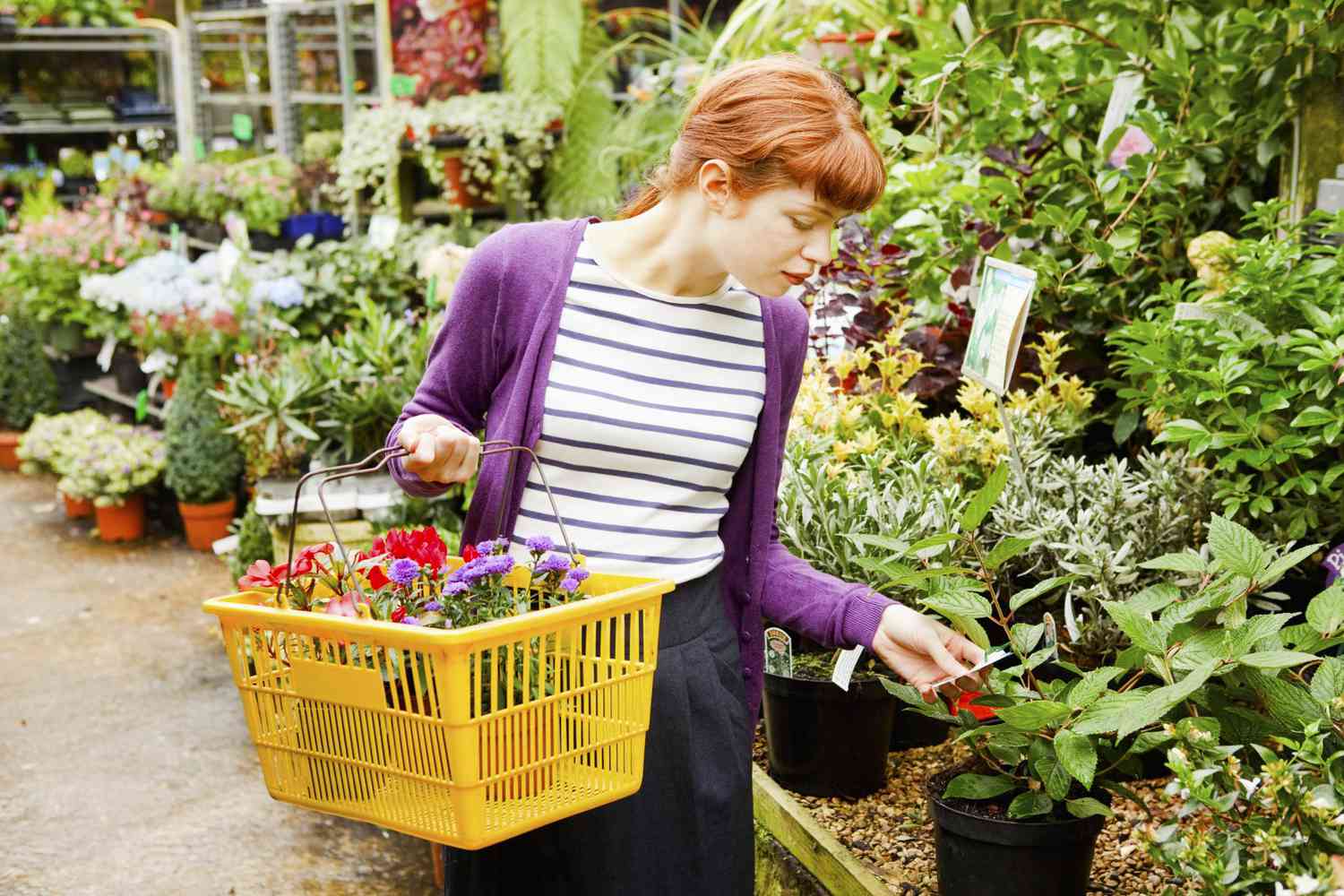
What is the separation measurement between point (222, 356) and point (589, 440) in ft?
13.5

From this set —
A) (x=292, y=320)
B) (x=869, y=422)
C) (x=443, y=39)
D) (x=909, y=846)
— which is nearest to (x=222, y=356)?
(x=292, y=320)

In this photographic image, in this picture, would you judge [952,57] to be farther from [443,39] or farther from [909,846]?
[443,39]

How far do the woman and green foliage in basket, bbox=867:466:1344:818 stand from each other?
0.13 m

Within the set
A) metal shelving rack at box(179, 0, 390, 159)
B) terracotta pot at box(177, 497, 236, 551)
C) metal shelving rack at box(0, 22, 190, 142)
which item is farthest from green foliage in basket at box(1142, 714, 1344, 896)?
metal shelving rack at box(0, 22, 190, 142)

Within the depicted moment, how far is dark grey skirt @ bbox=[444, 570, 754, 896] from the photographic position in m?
1.58

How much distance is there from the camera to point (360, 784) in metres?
1.33

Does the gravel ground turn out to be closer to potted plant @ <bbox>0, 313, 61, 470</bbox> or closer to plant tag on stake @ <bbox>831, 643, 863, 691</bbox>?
plant tag on stake @ <bbox>831, 643, 863, 691</bbox>

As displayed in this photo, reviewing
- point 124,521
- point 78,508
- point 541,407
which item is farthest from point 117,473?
point 541,407

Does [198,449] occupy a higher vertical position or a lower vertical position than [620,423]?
lower

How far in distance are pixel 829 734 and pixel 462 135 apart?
3931 mm

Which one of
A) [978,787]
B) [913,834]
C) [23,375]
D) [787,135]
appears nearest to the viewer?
[787,135]

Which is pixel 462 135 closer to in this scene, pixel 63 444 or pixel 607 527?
pixel 63 444

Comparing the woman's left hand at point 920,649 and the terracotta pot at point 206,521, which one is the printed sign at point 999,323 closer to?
the woman's left hand at point 920,649

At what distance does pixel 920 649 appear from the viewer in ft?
5.32
